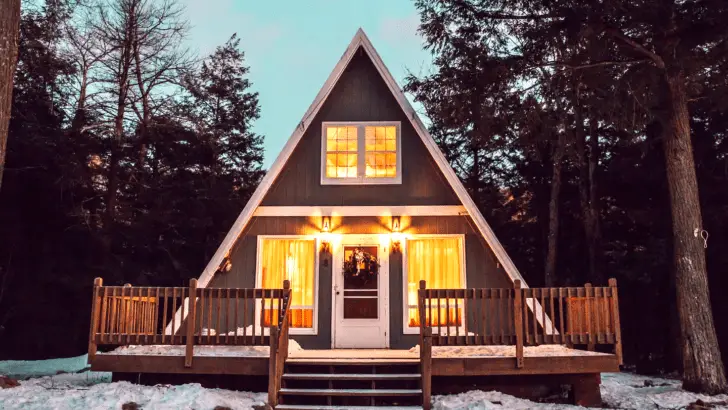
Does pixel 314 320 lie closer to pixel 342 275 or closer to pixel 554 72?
pixel 342 275

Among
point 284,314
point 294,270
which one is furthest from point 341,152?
point 284,314

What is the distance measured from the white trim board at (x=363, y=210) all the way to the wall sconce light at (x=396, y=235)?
19 centimetres

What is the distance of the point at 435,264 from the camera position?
10.8m

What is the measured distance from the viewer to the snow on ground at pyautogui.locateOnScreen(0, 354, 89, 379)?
38.9 feet

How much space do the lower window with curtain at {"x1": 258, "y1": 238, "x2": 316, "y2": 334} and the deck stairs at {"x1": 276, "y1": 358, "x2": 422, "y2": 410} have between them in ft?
7.82

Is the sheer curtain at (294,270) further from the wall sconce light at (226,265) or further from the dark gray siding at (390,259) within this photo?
the wall sconce light at (226,265)

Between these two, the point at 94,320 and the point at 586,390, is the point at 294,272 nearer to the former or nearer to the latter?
the point at 94,320

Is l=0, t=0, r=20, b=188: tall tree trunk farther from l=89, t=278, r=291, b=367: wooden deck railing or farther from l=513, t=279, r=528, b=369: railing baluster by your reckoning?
l=513, t=279, r=528, b=369: railing baluster

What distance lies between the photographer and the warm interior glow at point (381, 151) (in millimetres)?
11031

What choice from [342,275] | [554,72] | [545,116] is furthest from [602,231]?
[342,275]

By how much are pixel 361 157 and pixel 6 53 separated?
619 cm

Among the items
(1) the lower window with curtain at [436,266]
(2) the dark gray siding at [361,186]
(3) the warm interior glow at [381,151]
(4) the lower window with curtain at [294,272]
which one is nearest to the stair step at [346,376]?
(4) the lower window with curtain at [294,272]

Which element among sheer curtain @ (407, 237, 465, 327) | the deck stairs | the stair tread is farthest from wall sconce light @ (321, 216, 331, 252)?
the stair tread

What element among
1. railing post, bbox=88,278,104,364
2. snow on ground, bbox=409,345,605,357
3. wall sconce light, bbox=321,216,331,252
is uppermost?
wall sconce light, bbox=321,216,331,252
